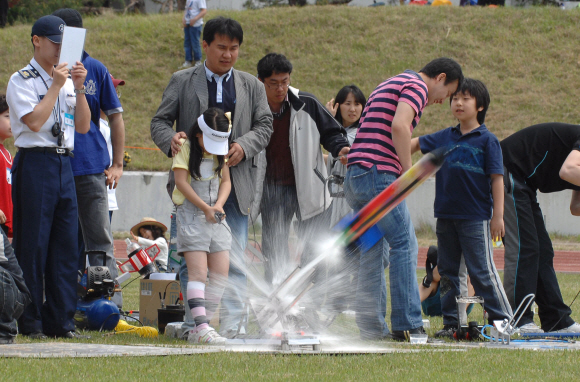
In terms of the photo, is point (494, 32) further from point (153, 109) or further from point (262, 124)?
point (262, 124)

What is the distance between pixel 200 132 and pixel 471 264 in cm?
214

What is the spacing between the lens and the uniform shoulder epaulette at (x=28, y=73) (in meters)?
5.54

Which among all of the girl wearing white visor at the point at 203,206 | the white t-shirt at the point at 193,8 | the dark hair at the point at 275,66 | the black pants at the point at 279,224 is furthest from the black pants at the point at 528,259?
the white t-shirt at the point at 193,8

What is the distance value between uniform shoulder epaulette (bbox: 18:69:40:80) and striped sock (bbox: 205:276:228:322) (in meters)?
1.84

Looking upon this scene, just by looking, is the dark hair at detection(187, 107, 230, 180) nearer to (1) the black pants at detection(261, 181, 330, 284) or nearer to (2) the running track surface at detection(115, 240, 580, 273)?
(1) the black pants at detection(261, 181, 330, 284)

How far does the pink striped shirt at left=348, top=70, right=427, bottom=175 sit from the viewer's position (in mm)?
5617

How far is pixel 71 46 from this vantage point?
5.48m

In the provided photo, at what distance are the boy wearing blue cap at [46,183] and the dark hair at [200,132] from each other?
77cm

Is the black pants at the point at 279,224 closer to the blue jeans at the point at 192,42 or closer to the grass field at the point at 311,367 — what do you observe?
the grass field at the point at 311,367

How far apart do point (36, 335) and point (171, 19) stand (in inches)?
842

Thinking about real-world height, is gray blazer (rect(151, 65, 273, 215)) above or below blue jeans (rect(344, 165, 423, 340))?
above

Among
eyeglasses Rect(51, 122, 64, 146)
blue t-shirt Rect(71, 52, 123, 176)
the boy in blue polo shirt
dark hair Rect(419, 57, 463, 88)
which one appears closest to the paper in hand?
eyeglasses Rect(51, 122, 64, 146)

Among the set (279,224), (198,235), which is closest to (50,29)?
(198,235)

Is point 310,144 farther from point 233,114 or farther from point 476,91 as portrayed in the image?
point 476,91
